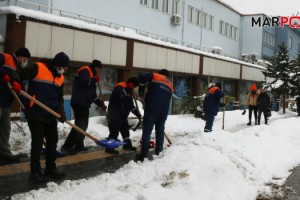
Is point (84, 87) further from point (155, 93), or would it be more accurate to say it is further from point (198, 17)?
point (198, 17)

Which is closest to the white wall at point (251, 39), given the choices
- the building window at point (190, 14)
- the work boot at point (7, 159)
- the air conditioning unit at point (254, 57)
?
the air conditioning unit at point (254, 57)

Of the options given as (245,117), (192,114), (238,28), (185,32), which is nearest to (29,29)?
(192,114)

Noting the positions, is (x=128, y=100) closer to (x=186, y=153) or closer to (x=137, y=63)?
(x=186, y=153)

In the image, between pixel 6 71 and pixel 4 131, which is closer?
pixel 6 71

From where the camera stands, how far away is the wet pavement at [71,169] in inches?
205

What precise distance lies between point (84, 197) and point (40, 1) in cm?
1220

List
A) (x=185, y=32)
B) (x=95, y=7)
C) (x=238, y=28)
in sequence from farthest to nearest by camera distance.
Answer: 1. (x=238, y=28)
2. (x=185, y=32)
3. (x=95, y=7)

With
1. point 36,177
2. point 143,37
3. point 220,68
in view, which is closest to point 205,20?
point 220,68

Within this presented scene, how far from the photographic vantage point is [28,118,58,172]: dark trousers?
18.1 feet

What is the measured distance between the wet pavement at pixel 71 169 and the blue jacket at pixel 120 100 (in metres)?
0.94

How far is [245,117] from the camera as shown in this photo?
18828 mm

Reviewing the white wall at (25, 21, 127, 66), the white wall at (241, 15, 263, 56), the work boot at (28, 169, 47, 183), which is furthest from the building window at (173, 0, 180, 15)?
the work boot at (28, 169, 47, 183)

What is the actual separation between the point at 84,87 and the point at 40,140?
2.24m

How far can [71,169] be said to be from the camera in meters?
6.46
